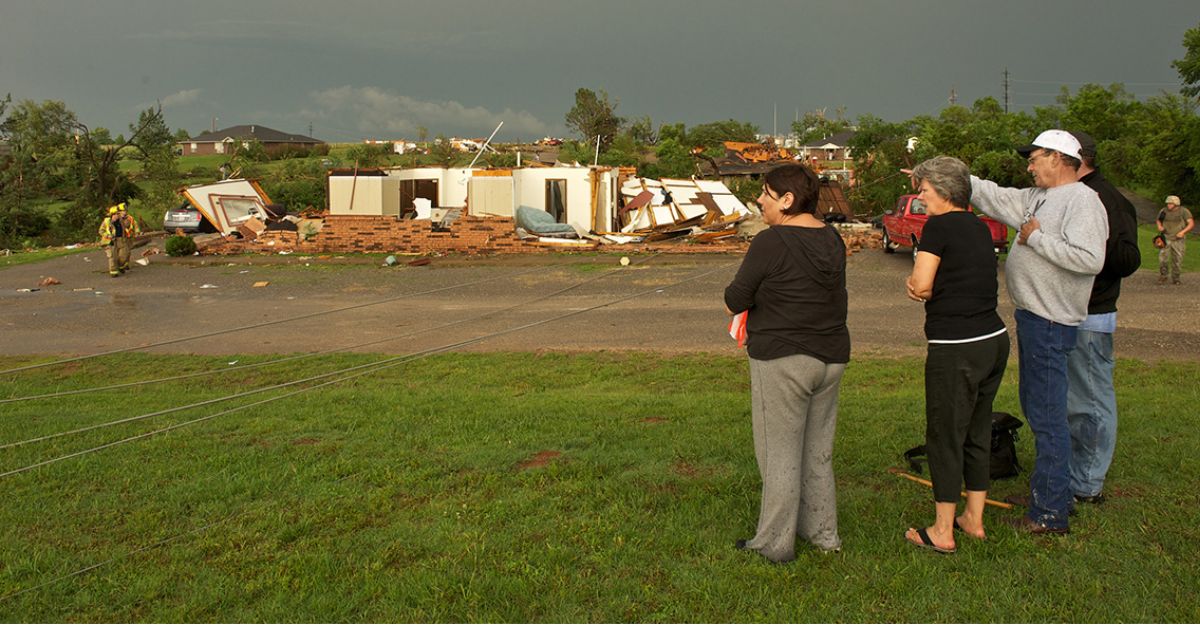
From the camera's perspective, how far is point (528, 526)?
4754 mm

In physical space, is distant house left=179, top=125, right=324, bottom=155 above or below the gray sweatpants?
above

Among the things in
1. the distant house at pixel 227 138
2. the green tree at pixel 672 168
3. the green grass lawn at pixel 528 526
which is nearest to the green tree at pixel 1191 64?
the green tree at pixel 672 168

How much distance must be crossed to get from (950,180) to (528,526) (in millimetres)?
2621

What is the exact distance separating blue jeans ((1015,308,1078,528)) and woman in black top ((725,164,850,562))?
104 centimetres

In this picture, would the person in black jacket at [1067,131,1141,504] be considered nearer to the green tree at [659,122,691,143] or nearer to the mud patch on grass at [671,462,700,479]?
the mud patch on grass at [671,462,700,479]

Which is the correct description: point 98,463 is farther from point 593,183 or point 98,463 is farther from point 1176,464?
point 593,183

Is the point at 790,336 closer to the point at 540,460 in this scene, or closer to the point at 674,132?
the point at 540,460

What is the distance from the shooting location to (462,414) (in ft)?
25.4

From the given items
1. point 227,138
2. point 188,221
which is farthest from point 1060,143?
point 227,138

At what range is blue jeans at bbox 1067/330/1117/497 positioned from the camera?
4773 millimetres

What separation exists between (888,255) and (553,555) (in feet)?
65.9

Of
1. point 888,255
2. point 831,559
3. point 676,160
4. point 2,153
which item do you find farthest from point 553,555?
point 2,153

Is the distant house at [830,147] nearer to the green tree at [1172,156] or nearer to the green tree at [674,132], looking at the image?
the green tree at [674,132]

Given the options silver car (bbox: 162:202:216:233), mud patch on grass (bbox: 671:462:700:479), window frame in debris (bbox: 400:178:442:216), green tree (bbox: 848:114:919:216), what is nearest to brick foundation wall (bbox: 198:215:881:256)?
window frame in debris (bbox: 400:178:442:216)
